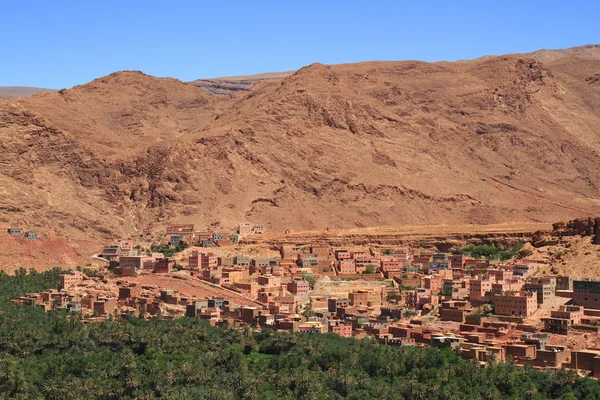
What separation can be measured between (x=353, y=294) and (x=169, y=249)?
25.8m

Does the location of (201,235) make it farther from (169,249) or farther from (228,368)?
(228,368)

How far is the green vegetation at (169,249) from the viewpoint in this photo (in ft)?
369

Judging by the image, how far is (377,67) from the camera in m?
181

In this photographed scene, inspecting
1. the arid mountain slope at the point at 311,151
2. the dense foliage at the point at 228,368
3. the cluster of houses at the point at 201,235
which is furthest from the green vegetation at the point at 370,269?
the dense foliage at the point at 228,368

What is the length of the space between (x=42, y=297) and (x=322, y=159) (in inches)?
2145

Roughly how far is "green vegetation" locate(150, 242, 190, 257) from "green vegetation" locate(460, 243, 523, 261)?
2395 cm

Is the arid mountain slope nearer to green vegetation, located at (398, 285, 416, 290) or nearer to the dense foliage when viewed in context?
green vegetation, located at (398, 285, 416, 290)

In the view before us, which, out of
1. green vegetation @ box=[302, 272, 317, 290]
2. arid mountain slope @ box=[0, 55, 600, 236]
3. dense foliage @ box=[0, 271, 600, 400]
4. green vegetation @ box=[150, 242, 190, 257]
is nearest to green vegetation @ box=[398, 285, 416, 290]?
green vegetation @ box=[302, 272, 317, 290]

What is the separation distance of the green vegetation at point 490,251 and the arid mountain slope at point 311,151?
20331mm

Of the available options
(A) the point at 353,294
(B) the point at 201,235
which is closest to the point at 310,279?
(A) the point at 353,294

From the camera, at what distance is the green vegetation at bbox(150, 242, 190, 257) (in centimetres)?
11254

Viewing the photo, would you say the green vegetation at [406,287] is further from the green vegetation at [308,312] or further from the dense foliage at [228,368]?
the dense foliage at [228,368]

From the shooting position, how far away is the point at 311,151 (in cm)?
14462

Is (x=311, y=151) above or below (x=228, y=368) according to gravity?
above
